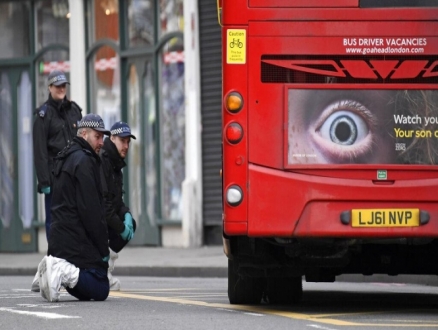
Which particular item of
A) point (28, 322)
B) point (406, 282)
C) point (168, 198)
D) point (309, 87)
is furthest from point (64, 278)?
point (168, 198)

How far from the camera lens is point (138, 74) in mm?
25094

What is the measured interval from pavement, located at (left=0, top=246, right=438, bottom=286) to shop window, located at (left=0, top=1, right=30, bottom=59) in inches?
174

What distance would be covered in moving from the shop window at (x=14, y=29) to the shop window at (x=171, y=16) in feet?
11.0

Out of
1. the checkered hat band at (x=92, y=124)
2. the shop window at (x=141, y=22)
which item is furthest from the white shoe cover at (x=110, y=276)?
the shop window at (x=141, y=22)

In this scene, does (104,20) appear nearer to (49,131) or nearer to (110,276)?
(49,131)

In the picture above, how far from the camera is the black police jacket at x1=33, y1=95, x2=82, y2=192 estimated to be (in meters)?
15.5

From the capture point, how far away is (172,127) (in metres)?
24.4

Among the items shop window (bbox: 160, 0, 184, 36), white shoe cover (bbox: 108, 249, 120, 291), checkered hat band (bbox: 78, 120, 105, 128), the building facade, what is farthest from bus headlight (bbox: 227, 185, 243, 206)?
shop window (bbox: 160, 0, 184, 36)

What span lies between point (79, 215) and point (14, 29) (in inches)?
584

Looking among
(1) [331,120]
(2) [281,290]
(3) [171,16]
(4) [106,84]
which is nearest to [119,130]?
(2) [281,290]

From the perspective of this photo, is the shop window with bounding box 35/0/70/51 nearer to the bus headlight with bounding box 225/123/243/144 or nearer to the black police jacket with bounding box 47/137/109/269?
the black police jacket with bounding box 47/137/109/269

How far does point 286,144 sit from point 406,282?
6.62 m

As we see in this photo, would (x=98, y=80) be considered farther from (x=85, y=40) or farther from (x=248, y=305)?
(x=248, y=305)

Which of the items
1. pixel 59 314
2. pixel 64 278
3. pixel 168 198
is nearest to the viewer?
pixel 59 314
